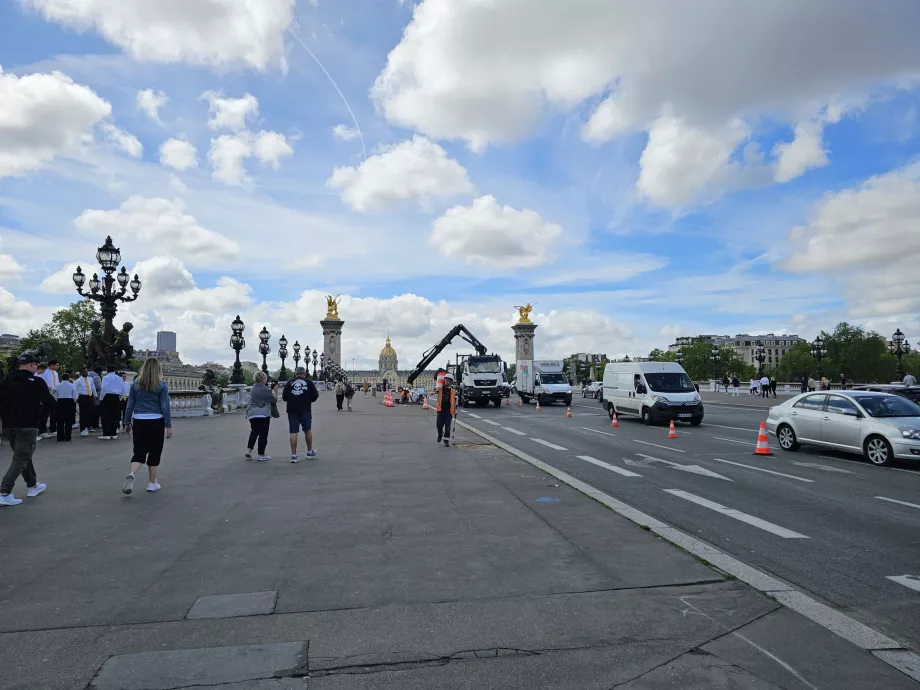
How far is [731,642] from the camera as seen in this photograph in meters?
4.02

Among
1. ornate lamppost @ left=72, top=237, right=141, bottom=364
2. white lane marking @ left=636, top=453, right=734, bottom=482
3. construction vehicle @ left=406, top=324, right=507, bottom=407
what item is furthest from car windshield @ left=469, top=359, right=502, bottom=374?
white lane marking @ left=636, top=453, right=734, bottom=482

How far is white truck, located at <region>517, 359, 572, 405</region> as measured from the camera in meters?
40.3

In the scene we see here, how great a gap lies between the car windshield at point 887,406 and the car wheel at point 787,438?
1684mm

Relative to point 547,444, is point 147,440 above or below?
above

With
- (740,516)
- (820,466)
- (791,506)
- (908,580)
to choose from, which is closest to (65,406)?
(740,516)

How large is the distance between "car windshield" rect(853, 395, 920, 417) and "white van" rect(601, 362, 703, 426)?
8.40 m

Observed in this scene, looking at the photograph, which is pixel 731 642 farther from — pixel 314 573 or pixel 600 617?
pixel 314 573

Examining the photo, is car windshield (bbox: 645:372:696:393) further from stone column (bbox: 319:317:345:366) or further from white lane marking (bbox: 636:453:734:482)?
stone column (bbox: 319:317:345:366)

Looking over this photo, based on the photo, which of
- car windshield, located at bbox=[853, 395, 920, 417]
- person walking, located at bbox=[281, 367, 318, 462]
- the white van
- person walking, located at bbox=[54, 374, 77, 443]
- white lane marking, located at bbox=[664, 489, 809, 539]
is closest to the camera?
white lane marking, located at bbox=[664, 489, 809, 539]

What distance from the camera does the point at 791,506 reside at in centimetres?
846

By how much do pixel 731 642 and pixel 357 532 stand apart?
150 inches

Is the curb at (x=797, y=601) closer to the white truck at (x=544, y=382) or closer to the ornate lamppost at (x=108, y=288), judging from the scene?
the ornate lamppost at (x=108, y=288)

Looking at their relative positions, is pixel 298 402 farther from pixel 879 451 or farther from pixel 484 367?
pixel 484 367

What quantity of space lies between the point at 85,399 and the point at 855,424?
17508 millimetres
